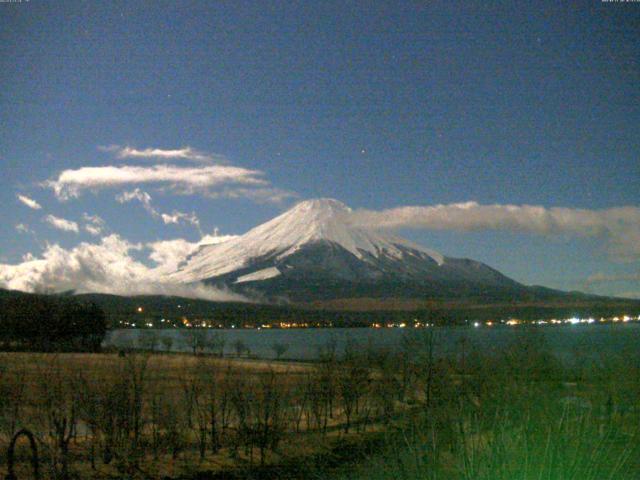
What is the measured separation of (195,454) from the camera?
19.5 meters

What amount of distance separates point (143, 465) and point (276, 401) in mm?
4037

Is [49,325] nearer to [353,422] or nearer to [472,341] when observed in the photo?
[472,341]

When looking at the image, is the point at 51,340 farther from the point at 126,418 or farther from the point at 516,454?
the point at 516,454

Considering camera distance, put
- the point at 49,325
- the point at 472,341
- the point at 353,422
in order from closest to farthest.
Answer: the point at 353,422
the point at 472,341
the point at 49,325

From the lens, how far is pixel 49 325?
57.9 metres

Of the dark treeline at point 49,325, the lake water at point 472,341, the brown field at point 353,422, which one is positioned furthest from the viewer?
the dark treeline at point 49,325

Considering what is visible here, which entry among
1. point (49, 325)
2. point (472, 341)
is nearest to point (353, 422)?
point (472, 341)

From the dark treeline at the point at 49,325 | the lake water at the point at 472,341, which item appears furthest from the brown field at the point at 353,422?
the dark treeline at the point at 49,325

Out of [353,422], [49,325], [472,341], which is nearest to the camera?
[353,422]

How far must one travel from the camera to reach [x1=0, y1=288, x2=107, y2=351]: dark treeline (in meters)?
55.0

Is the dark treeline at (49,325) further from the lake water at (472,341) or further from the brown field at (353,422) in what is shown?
the brown field at (353,422)

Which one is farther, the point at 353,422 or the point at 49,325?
the point at 49,325

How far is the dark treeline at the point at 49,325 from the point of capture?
55.0m

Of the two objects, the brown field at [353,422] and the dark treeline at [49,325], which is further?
the dark treeline at [49,325]
